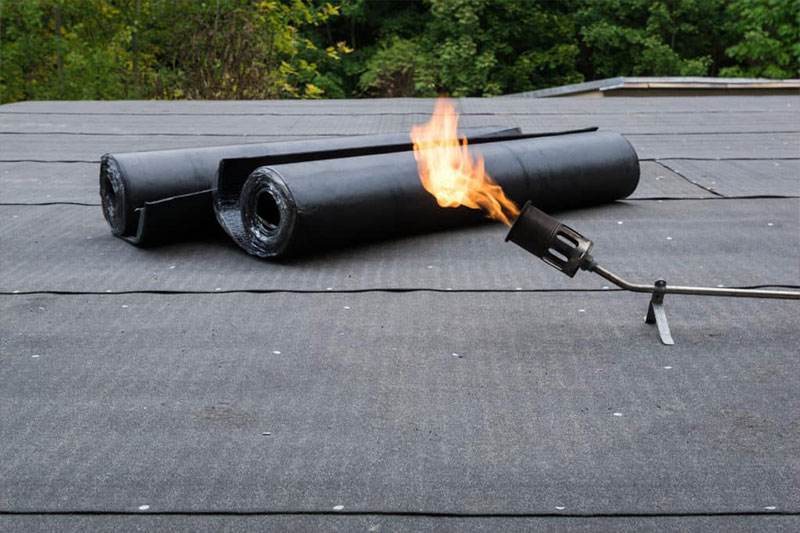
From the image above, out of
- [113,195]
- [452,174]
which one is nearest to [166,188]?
[113,195]

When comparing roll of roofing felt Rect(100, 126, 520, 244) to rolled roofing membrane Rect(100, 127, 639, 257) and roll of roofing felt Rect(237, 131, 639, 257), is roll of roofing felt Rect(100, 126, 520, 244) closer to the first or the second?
rolled roofing membrane Rect(100, 127, 639, 257)

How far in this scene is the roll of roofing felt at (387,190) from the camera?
4.26 meters

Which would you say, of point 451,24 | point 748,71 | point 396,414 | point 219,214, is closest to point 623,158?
point 219,214

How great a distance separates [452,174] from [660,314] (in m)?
1.04

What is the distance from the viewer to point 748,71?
26156 millimetres

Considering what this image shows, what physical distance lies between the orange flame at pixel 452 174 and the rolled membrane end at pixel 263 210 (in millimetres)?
652

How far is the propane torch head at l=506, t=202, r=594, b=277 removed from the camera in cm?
317

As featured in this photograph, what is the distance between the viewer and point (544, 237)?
3.17m

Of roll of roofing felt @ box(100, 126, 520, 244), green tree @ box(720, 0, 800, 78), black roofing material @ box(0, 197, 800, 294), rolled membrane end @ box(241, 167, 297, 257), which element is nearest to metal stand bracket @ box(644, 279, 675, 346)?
black roofing material @ box(0, 197, 800, 294)

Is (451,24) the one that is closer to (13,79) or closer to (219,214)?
(13,79)

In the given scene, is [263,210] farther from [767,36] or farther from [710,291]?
[767,36]

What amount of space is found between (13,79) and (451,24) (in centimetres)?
1342

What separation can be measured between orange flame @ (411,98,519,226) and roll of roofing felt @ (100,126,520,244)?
661 millimetres

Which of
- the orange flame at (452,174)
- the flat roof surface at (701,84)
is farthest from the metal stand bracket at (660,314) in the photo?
the flat roof surface at (701,84)
